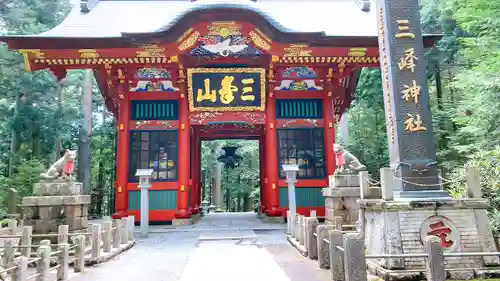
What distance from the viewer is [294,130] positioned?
1328 cm

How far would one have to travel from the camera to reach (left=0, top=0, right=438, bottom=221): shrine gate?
11.5m

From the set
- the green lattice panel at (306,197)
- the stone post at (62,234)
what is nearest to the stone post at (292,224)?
the green lattice panel at (306,197)

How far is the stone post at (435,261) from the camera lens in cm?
408

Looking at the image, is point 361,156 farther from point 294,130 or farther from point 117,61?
point 117,61

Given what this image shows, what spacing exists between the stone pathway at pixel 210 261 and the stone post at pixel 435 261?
1.62 m

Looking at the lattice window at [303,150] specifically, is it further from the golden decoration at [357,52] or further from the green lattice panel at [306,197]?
the golden decoration at [357,52]

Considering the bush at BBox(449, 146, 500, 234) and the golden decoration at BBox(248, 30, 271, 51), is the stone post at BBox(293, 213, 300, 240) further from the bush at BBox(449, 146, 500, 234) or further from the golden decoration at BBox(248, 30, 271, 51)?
the golden decoration at BBox(248, 30, 271, 51)

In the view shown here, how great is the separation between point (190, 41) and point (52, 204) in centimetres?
658

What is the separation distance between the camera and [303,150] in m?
13.2

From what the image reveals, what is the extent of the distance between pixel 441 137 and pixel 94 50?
12665 millimetres

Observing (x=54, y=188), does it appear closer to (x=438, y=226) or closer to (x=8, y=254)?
(x=8, y=254)

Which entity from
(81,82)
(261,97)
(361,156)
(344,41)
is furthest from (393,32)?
(81,82)

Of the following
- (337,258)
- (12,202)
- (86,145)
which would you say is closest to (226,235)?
(337,258)

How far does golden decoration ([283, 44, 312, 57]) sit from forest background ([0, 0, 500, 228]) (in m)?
4.24
